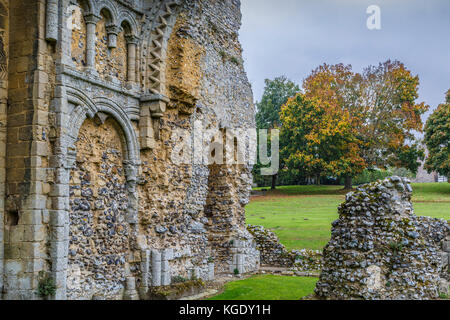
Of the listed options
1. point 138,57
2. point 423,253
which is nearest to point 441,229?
point 423,253

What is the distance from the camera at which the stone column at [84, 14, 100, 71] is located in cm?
953

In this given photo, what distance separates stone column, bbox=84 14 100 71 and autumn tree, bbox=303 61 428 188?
88.6 feet

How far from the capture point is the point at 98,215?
985 cm

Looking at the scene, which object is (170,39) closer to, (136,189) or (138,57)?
(138,57)

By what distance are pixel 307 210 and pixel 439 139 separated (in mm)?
13382

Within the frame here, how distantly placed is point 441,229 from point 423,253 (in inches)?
210

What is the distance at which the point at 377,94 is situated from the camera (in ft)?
119

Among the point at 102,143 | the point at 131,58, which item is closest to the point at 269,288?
the point at 102,143

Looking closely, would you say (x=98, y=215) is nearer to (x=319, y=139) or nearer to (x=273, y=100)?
(x=319, y=139)

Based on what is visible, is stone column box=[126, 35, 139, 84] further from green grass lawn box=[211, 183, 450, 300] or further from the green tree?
the green tree

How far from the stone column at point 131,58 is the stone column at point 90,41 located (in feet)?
4.37

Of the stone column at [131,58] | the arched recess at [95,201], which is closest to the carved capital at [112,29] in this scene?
the stone column at [131,58]

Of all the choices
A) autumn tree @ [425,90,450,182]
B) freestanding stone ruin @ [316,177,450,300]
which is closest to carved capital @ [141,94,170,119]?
freestanding stone ruin @ [316,177,450,300]

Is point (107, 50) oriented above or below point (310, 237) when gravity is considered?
above
